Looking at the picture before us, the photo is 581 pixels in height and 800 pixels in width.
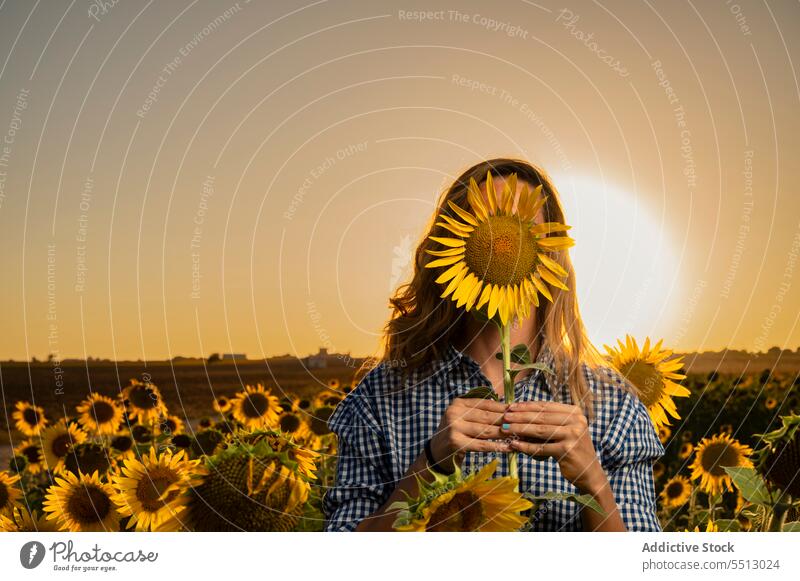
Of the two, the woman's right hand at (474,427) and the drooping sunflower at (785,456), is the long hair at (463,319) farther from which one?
the woman's right hand at (474,427)

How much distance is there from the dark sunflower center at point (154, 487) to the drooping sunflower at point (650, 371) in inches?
41.4

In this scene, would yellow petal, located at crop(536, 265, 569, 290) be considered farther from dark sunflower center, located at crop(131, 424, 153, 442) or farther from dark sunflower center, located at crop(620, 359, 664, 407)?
dark sunflower center, located at crop(131, 424, 153, 442)

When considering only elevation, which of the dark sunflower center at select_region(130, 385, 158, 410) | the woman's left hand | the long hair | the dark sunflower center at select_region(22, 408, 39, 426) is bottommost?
the dark sunflower center at select_region(22, 408, 39, 426)

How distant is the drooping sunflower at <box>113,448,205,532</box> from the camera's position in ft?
4.97

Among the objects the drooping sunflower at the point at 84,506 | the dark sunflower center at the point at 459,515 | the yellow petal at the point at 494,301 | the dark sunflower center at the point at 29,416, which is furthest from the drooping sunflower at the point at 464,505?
the dark sunflower center at the point at 29,416

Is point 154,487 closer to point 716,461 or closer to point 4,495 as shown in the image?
point 4,495

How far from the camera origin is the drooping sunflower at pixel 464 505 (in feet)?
3.49

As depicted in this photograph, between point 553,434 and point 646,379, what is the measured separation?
790 millimetres

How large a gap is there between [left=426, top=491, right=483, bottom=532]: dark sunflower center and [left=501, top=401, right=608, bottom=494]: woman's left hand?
0.10m

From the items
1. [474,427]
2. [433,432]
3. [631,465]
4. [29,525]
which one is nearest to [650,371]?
[631,465]

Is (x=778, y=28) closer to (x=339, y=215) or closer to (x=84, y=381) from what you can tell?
(x=339, y=215)

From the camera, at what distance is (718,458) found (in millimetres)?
2438

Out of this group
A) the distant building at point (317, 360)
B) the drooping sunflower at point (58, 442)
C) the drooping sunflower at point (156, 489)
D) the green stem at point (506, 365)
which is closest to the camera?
the green stem at point (506, 365)

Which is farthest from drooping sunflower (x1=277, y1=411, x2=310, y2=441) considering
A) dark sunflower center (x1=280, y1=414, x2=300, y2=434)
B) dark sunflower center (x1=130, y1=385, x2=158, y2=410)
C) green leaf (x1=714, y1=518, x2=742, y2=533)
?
green leaf (x1=714, y1=518, x2=742, y2=533)
